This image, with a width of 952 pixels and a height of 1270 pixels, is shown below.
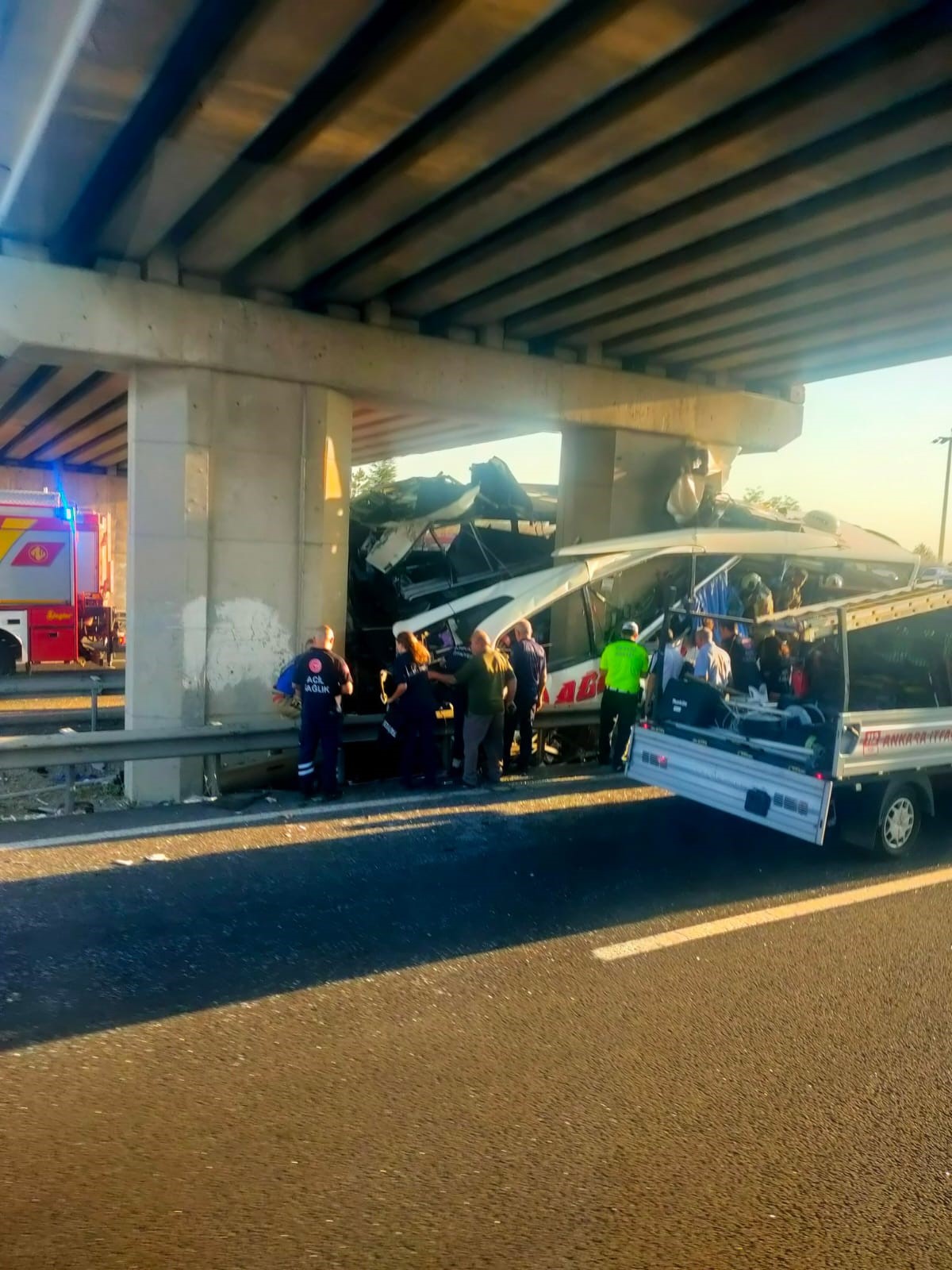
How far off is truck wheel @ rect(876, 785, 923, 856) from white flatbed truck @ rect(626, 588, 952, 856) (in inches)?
0.5

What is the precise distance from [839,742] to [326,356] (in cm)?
703

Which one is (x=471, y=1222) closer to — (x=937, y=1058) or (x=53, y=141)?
(x=937, y=1058)

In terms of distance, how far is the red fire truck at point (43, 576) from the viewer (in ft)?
62.7

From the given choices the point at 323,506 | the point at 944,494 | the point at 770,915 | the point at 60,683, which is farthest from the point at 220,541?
the point at 944,494

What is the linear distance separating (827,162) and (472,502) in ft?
26.5

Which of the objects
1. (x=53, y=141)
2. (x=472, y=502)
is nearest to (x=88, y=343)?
(x=53, y=141)

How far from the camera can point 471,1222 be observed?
320 cm

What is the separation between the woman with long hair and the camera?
950cm

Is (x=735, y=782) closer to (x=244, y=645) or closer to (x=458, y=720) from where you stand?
(x=458, y=720)

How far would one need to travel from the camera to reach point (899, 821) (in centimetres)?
768

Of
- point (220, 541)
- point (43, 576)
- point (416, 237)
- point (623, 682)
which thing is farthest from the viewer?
point (43, 576)

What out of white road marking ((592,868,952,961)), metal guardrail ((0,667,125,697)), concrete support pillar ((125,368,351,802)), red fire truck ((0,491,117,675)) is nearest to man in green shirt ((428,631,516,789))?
concrete support pillar ((125,368,351,802))

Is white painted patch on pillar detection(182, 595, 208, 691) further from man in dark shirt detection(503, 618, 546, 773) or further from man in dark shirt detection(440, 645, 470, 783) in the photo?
man in dark shirt detection(503, 618, 546, 773)

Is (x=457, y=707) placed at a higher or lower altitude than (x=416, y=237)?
lower
